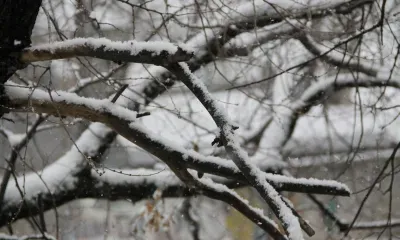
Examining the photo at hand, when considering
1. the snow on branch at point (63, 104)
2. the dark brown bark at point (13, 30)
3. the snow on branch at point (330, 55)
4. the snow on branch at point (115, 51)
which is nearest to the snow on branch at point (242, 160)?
the snow on branch at point (115, 51)

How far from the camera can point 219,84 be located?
7.11m

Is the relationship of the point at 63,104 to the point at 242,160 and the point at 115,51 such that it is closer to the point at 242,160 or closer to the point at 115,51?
the point at 115,51

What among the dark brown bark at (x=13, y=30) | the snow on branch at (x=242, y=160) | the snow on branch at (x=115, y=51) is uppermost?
the dark brown bark at (x=13, y=30)

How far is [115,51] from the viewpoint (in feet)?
9.93

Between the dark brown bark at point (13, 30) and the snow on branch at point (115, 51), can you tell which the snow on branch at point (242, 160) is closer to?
the snow on branch at point (115, 51)

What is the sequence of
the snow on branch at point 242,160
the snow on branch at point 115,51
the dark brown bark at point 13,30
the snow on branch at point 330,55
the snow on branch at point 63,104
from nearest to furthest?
the snow on branch at point 242,160 < the snow on branch at point 115,51 < the dark brown bark at point 13,30 < the snow on branch at point 63,104 < the snow on branch at point 330,55

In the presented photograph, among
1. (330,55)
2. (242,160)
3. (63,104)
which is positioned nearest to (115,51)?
(63,104)

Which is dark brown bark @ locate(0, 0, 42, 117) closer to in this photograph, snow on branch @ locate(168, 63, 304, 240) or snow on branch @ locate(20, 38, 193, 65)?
snow on branch @ locate(20, 38, 193, 65)

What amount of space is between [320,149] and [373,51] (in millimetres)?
2885

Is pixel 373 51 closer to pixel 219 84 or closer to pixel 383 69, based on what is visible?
pixel 383 69

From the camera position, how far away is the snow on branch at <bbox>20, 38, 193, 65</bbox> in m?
2.94

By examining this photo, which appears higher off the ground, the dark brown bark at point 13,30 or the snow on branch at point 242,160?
A: the dark brown bark at point 13,30

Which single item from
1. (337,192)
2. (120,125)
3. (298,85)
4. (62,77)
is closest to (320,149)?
(298,85)

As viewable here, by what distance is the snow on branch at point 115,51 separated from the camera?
2.94 meters
